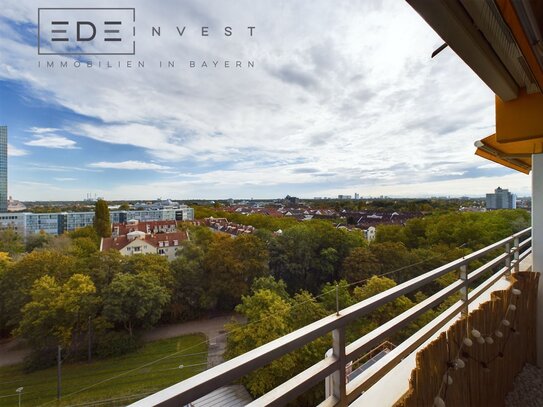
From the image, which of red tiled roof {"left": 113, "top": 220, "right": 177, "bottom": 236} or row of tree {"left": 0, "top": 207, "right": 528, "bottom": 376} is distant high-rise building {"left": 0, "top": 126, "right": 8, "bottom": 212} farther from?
red tiled roof {"left": 113, "top": 220, "right": 177, "bottom": 236}

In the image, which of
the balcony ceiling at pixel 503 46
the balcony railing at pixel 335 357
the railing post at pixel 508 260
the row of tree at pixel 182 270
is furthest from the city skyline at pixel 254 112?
the row of tree at pixel 182 270

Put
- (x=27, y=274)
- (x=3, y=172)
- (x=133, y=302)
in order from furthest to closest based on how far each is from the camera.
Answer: (x=3, y=172)
(x=27, y=274)
(x=133, y=302)

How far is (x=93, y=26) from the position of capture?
7.60m

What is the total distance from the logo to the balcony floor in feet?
36.0

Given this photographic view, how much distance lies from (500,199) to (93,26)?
12952mm

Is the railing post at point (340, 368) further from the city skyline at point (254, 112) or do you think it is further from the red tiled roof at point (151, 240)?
the red tiled roof at point (151, 240)

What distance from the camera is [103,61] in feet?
34.4

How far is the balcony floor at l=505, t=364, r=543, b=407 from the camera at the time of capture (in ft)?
4.93

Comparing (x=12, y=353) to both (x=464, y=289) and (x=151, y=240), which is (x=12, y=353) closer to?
(x=464, y=289)

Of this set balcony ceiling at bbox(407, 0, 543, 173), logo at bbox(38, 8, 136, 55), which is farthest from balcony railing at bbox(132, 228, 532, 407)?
logo at bbox(38, 8, 136, 55)

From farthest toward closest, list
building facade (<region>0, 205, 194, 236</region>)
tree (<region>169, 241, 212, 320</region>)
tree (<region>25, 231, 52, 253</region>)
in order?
building facade (<region>0, 205, 194, 236</region>) → tree (<region>25, 231, 52, 253</region>) → tree (<region>169, 241, 212, 320</region>)

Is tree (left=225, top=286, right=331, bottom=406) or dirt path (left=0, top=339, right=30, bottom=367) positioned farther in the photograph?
dirt path (left=0, top=339, right=30, bottom=367)

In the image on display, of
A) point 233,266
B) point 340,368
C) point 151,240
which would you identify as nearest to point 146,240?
point 151,240

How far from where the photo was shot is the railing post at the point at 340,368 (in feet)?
2.40
